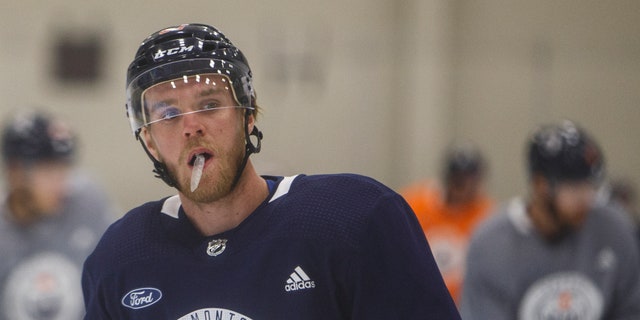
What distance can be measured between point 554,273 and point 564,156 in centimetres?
41

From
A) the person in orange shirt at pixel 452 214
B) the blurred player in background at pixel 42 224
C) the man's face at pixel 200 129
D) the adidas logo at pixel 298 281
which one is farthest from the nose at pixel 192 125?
the person in orange shirt at pixel 452 214

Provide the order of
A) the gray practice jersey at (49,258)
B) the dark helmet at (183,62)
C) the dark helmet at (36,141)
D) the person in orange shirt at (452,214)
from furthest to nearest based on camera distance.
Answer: the person in orange shirt at (452,214) < the dark helmet at (36,141) < the gray practice jersey at (49,258) < the dark helmet at (183,62)

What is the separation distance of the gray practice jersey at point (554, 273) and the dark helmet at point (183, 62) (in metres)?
1.84

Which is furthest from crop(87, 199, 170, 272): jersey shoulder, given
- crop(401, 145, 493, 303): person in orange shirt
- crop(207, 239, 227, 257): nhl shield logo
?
crop(401, 145, 493, 303): person in orange shirt

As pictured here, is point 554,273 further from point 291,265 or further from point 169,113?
point 169,113

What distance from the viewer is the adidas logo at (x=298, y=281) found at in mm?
2141

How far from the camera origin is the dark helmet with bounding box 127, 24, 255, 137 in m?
2.21

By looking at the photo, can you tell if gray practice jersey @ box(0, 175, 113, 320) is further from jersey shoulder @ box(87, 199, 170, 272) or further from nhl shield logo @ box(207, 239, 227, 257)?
nhl shield logo @ box(207, 239, 227, 257)

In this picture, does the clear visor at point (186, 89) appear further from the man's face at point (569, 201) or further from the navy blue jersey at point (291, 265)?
the man's face at point (569, 201)

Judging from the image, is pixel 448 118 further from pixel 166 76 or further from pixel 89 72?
pixel 166 76

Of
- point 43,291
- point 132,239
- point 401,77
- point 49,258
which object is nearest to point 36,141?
point 49,258

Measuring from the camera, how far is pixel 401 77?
1098 centimetres

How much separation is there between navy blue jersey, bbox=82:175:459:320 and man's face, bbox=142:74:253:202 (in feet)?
0.41

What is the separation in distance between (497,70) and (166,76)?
9.19 metres
